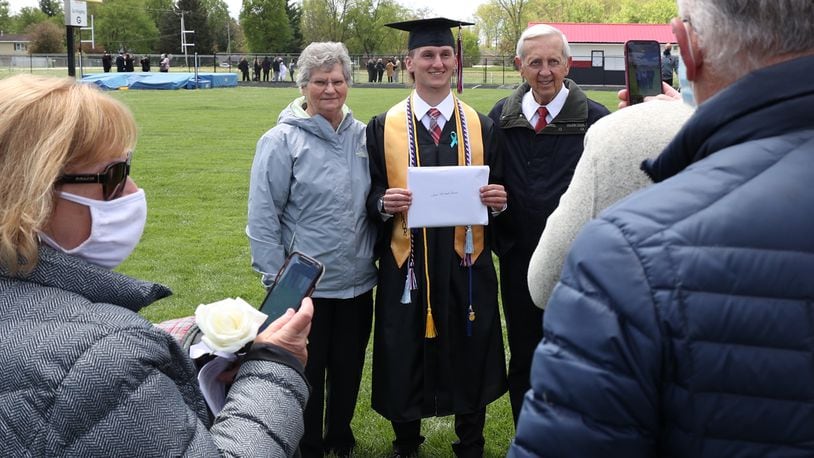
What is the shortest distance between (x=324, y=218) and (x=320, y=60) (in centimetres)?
90

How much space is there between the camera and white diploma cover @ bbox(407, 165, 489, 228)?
469 centimetres

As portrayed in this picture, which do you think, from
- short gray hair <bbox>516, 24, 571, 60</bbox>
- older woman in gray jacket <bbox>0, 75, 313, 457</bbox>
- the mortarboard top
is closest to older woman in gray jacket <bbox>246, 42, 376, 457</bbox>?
the mortarboard top

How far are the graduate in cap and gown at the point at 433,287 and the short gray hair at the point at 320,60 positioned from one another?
0.38 meters

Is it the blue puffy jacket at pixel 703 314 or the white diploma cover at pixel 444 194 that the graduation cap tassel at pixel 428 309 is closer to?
the white diploma cover at pixel 444 194

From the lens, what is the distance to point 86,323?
1.87 meters

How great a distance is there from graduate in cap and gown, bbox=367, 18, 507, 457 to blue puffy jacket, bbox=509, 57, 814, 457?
340 cm

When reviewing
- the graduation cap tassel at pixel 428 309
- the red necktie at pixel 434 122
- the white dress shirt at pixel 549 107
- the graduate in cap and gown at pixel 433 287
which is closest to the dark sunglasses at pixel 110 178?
the graduate in cap and gown at pixel 433 287

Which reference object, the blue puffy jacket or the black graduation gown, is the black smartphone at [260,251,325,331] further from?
the black graduation gown

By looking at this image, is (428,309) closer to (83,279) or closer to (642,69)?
(642,69)

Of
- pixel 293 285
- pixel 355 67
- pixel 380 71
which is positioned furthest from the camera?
pixel 355 67

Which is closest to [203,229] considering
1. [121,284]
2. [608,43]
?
[121,284]

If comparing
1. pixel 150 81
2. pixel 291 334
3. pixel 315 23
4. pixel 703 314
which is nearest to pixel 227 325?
pixel 291 334

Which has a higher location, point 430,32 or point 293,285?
point 430,32

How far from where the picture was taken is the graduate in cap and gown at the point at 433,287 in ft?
16.1
